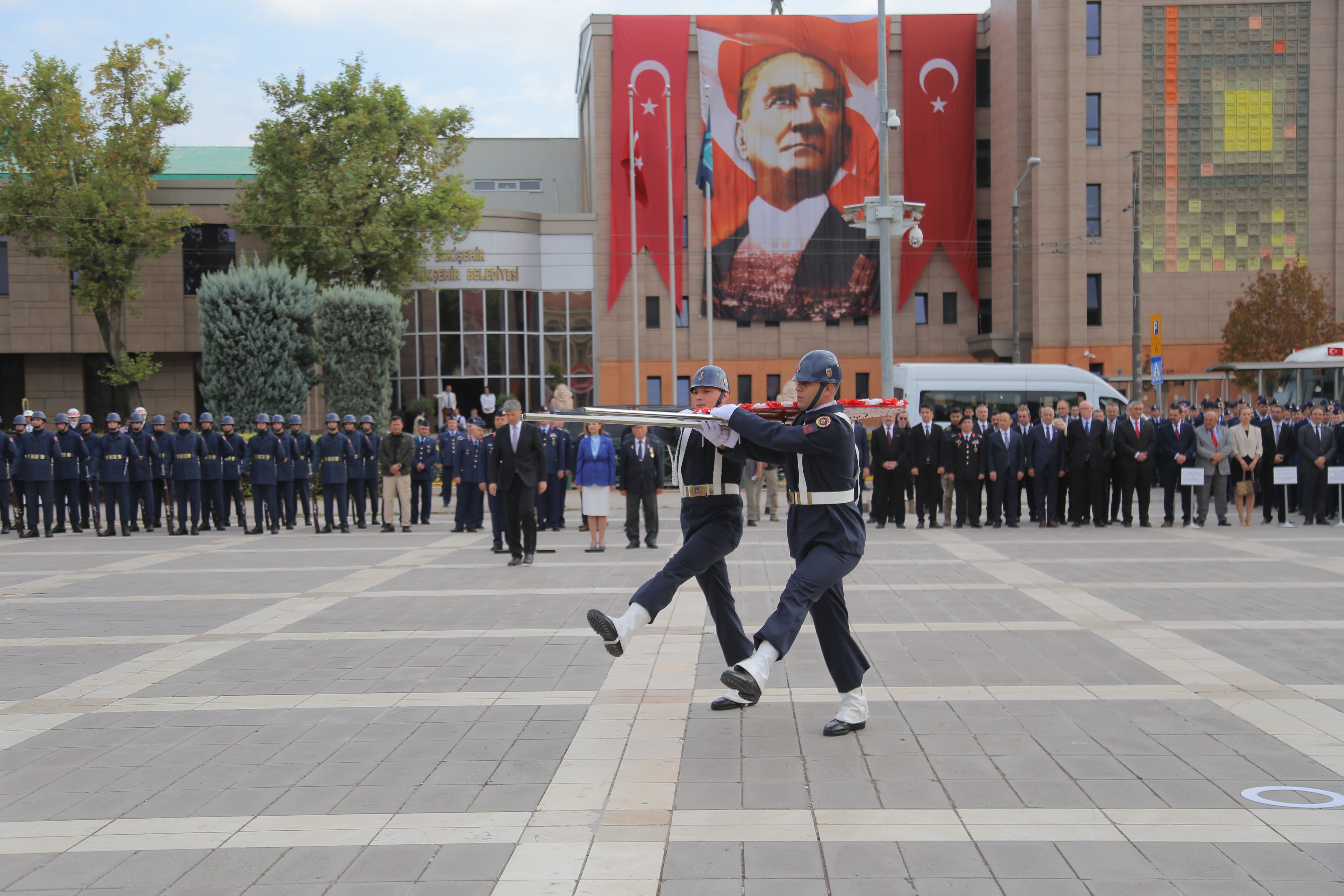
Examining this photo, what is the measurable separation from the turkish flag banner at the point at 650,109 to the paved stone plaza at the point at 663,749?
34329 mm

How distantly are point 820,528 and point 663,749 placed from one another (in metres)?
1.45

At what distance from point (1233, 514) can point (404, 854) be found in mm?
19623

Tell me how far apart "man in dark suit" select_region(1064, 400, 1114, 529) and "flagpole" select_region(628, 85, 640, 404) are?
22120 mm

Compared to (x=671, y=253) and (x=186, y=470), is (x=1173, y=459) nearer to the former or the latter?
(x=186, y=470)

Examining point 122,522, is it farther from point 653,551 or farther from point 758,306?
point 758,306

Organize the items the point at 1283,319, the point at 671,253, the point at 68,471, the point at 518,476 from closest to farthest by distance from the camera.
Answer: the point at 518,476
the point at 68,471
the point at 1283,319
the point at 671,253

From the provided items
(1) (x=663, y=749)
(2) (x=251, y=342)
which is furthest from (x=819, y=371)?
(2) (x=251, y=342)

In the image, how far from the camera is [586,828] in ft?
14.4

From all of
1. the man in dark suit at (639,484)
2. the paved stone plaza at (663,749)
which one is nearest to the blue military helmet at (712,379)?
the paved stone plaza at (663,749)

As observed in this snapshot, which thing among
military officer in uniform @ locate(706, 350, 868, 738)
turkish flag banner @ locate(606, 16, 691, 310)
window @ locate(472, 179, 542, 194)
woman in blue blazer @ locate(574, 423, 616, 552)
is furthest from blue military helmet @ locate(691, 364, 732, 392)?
window @ locate(472, 179, 542, 194)

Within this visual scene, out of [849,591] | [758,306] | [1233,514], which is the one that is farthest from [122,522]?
[758,306]

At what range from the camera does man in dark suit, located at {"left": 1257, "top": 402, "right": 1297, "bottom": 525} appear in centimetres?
1794

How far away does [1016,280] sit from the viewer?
34000 millimetres

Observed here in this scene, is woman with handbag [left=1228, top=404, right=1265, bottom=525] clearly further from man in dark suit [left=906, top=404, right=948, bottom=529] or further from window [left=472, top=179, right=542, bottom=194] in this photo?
window [left=472, top=179, right=542, bottom=194]
